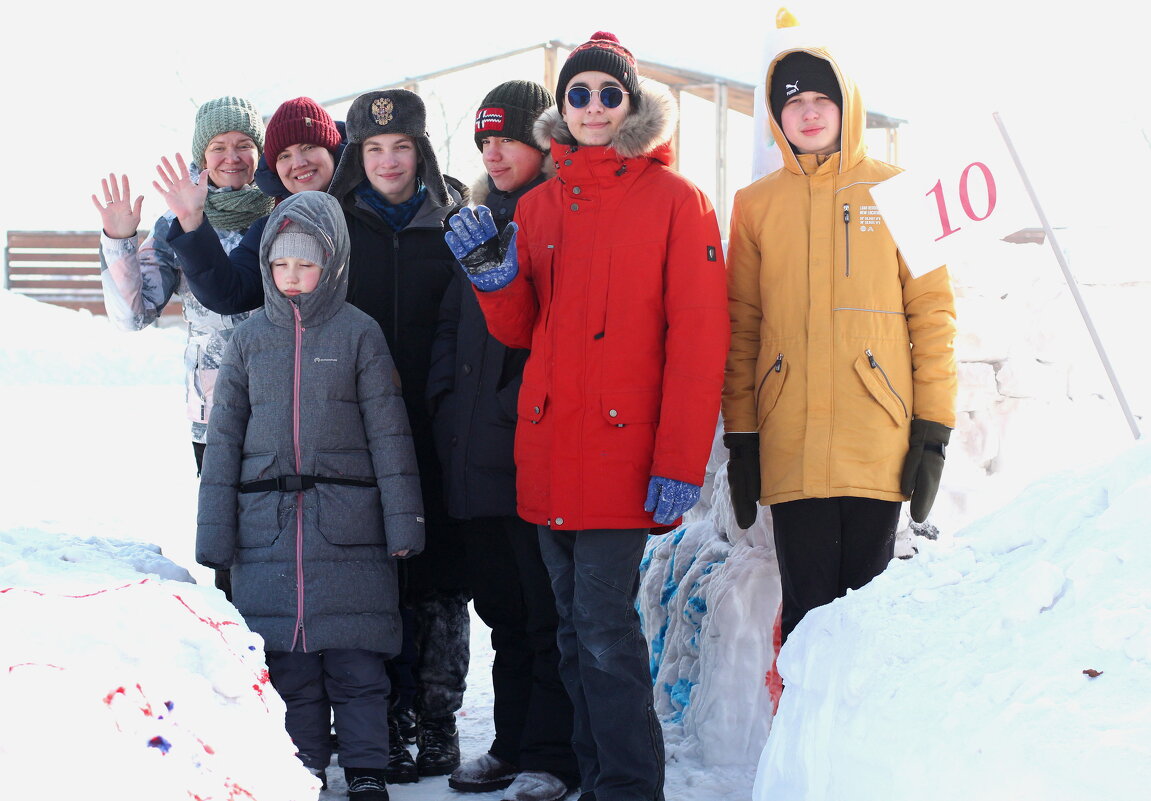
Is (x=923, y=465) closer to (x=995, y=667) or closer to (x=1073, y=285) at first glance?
(x=1073, y=285)

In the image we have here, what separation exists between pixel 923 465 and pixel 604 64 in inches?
48.1

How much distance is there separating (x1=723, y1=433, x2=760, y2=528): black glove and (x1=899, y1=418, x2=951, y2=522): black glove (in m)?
0.35

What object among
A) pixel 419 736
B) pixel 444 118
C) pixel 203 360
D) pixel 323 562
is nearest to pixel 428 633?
pixel 419 736

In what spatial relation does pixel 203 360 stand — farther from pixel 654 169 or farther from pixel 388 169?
pixel 654 169

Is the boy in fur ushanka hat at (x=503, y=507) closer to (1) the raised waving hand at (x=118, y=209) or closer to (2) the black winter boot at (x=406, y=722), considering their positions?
(2) the black winter boot at (x=406, y=722)

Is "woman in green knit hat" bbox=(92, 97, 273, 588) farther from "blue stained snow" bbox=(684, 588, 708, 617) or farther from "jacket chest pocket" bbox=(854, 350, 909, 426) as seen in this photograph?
"jacket chest pocket" bbox=(854, 350, 909, 426)

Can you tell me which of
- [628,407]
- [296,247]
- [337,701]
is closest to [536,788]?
[337,701]

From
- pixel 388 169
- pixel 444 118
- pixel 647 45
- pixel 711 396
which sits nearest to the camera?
pixel 711 396

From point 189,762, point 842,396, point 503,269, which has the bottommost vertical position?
point 189,762

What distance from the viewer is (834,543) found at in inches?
109

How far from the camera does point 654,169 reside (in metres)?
2.83

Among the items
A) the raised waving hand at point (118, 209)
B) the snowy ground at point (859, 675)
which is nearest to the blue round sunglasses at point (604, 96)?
the snowy ground at point (859, 675)

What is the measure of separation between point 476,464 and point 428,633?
2.17 feet

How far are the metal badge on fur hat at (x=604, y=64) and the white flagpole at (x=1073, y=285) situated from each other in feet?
2.87
